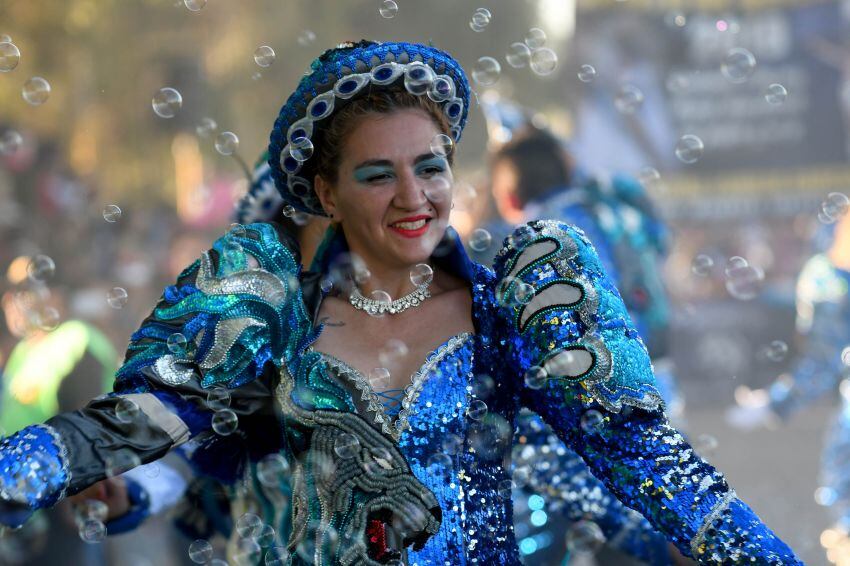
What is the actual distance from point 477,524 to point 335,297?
0.53m

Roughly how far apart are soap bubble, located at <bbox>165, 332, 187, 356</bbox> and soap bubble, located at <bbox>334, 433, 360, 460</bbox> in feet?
1.07

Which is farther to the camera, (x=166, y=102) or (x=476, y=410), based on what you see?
(x=166, y=102)

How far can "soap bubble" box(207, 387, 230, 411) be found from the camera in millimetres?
2137

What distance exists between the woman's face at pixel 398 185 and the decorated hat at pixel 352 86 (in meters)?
0.06

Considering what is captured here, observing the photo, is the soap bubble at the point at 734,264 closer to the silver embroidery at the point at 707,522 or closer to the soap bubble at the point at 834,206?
the soap bubble at the point at 834,206

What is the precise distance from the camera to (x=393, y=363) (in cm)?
218

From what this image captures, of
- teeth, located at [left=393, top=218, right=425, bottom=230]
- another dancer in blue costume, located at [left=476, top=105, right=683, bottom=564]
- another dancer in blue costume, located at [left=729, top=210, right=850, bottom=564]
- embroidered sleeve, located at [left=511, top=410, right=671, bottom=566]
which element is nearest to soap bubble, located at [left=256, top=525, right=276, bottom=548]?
embroidered sleeve, located at [left=511, top=410, right=671, bottom=566]

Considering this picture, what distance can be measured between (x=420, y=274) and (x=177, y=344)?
0.46 meters

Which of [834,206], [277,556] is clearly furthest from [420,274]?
[834,206]

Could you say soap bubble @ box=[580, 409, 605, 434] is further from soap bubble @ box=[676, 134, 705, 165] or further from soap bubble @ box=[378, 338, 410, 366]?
soap bubble @ box=[676, 134, 705, 165]

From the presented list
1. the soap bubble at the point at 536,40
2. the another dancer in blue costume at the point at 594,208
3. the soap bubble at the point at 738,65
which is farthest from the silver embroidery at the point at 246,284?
the another dancer in blue costume at the point at 594,208

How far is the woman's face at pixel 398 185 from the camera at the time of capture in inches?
83.7

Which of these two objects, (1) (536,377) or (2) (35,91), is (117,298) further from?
(1) (536,377)

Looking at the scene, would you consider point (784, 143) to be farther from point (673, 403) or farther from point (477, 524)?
point (477, 524)
